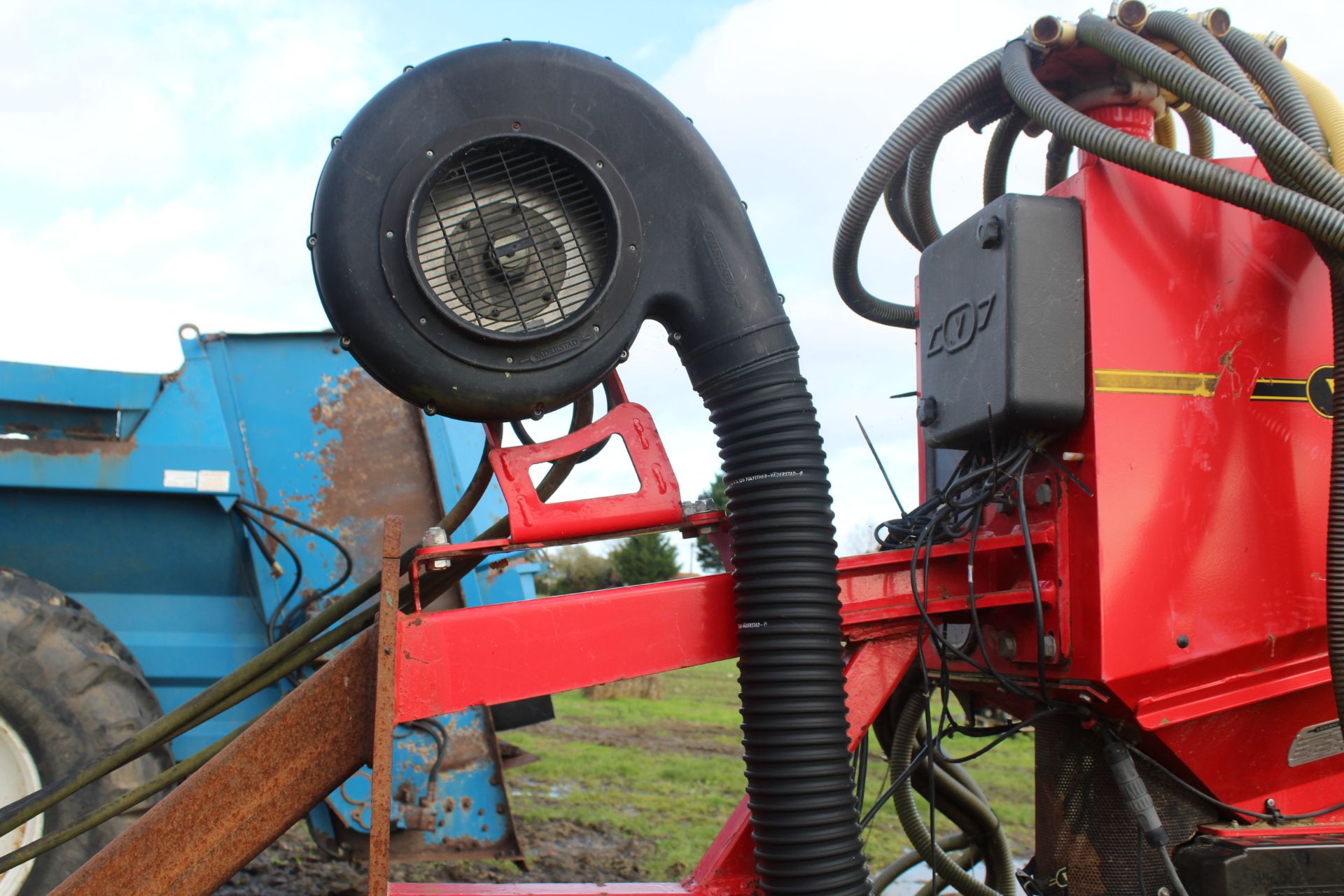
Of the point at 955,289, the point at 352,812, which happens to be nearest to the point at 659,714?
the point at 352,812

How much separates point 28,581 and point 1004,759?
6.51m

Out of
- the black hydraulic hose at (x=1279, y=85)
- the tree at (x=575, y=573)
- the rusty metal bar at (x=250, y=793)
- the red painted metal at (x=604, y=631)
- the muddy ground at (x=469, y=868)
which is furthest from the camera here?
the tree at (x=575, y=573)

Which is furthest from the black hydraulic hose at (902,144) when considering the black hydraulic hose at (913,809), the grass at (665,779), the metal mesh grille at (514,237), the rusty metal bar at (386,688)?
the grass at (665,779)

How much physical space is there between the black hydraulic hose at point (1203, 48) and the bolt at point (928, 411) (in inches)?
35.0

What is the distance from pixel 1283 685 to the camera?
2.40 metres

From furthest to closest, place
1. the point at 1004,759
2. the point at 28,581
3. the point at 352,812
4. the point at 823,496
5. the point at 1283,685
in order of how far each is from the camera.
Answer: the point at 1004,759, the point at 352,812, the point at 28,581, the point at 1283,685, the point at 823,496

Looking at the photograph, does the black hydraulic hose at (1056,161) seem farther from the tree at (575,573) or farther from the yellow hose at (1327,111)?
the tree at (575,573)

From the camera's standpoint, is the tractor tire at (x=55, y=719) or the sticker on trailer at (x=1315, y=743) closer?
the sticker on trailer at (x=1315, y=743)

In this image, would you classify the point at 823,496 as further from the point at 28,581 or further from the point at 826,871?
the point at 28,581

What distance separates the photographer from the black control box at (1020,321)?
2.33 meters

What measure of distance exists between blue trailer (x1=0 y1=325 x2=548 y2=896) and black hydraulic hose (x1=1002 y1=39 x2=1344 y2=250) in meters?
2.86

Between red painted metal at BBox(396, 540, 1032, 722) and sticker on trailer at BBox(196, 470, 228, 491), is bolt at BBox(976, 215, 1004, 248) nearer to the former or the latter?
red painted metal at BBox(396, 540, 1032, 722)

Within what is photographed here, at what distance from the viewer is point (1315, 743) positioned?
2510mm

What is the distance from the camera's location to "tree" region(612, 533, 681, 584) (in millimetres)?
27312
